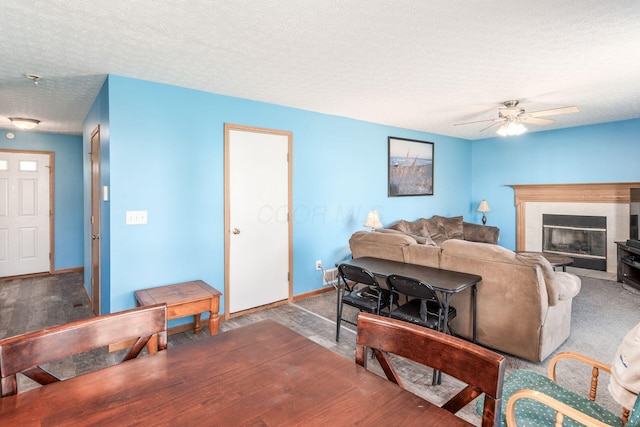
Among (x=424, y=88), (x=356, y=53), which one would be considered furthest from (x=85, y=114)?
(x=424, y=88)

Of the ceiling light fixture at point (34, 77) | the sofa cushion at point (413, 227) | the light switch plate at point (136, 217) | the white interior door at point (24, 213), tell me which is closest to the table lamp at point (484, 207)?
the sofa cushion at point (413, 227)

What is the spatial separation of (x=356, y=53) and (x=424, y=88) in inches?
46.3

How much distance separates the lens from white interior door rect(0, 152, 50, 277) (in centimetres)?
A: 529

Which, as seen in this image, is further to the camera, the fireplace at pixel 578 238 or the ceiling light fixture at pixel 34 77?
the fireplace at pixel 578 238

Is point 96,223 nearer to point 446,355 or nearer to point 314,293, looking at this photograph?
point 314,293

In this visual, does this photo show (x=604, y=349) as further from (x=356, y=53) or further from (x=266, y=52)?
(x=266, y=52)

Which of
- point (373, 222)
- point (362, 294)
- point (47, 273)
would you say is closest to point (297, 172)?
point (373, 222)

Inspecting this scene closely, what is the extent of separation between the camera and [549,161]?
589cm

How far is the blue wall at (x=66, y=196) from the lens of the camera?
18.5ft

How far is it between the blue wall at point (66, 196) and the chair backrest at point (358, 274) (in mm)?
5218

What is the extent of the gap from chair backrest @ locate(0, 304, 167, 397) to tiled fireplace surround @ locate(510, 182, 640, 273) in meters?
6.58

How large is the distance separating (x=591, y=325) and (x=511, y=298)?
1.49 m

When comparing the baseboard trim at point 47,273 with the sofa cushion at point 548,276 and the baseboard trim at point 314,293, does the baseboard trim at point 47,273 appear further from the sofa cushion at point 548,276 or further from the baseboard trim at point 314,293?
the sofa cushion at point 548,276

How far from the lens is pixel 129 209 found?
305 cm
